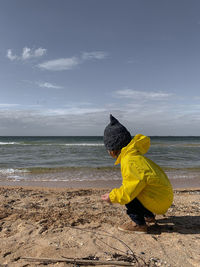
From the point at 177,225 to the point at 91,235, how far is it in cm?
135

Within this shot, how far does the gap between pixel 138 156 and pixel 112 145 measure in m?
0.40

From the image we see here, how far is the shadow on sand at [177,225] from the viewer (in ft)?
9.96

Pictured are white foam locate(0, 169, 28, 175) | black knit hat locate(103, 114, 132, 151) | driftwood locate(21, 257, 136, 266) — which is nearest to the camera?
driftwood locate(21, 257, 136, 266)

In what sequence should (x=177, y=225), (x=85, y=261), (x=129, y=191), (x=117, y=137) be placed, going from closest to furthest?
(x=85, y=261), (x=129, y=191), (x=117, y=137), (x=177, y=225)

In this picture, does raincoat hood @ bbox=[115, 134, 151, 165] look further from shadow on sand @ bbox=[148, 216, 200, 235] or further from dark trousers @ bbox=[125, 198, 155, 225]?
shadow on sand @ bbox=[148, 216, 200, 235]

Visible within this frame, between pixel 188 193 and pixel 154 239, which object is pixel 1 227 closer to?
pixel 154 239

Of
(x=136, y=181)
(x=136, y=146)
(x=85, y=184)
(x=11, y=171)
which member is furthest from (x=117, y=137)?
(x=11, y=171)

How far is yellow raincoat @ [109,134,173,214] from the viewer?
2504 millimetres

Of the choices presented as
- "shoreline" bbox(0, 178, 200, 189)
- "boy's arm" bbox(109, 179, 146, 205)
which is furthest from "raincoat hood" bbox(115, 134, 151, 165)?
"shoreline" bbox(0, 178, 200, 189)

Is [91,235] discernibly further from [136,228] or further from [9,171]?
[9,171]

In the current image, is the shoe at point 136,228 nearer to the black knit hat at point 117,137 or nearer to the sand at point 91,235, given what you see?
the sand at point 91,235

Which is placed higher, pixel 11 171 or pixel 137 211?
pixel 137 211

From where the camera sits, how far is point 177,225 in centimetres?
327

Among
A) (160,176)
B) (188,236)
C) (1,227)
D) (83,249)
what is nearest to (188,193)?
(188,236)
